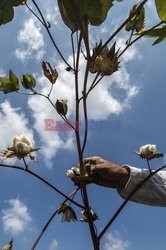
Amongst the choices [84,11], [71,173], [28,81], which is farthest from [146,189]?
[84,11]

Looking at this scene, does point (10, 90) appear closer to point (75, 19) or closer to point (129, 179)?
point (75, 19)

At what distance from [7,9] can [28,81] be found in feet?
0.65

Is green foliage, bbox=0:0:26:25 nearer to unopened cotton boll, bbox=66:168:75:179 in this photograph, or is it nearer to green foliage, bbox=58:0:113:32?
green foliage, bbox=58:0:113:32

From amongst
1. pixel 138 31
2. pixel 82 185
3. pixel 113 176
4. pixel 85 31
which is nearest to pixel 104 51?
pixel 85 31

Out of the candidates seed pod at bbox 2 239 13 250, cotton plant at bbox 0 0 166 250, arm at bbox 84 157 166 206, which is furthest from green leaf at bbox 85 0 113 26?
seed pod at bbox 2 239 13 250

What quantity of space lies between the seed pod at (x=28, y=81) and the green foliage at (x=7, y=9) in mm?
158

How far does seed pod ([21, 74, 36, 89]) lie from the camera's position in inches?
37.7

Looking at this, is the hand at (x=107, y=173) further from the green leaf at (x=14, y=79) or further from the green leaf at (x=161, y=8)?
the green leaf at (x=161, y=8)

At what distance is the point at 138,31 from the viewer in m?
0.98

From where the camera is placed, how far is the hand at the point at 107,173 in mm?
1038

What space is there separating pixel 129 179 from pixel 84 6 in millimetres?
574

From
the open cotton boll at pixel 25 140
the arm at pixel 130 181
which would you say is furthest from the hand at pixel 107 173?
the open cotton boll at pixel 25 140

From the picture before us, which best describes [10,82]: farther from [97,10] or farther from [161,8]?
[161,8]

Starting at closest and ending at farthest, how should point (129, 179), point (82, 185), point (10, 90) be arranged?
point (82, 185), point (10, 90), point (129, 179)
